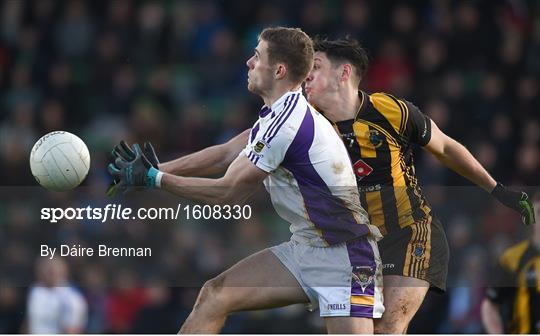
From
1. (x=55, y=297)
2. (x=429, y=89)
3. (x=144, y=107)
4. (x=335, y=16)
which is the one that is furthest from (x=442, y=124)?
(x=55, y=297)

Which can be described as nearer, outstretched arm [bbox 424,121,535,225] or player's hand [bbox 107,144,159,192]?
player's hand [bbox 107,144,159,192]

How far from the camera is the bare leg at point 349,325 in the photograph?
640 cm

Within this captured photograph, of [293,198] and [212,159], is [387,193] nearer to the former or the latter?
[293,198]

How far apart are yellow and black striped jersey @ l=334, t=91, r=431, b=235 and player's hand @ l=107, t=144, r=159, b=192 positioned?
1221 millimetres

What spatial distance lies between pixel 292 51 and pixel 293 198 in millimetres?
777

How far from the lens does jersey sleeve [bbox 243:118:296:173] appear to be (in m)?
6.36

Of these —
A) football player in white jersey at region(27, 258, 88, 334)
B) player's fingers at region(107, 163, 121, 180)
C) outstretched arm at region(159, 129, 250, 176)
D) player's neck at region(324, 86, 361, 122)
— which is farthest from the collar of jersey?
football player in white jersey at region(27, 258, 88, 334)

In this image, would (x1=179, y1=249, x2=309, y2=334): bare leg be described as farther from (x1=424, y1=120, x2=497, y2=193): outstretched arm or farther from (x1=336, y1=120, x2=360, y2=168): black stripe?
(x1=424, y1=120, x2=497, y2=193): outstretched arm

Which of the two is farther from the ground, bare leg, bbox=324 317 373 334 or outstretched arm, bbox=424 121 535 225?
outstretched arm, bbox=424 121 535 225

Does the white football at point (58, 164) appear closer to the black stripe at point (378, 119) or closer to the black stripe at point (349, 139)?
the black stripe at point (349, 139)

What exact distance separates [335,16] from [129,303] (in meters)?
3.82

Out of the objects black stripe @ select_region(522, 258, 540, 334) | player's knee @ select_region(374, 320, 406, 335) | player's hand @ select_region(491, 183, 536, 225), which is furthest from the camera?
black stripe @ select_region(522, 258, 540, 334)

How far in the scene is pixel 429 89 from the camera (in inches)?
474

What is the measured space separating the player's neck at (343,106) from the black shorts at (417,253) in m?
0.72
